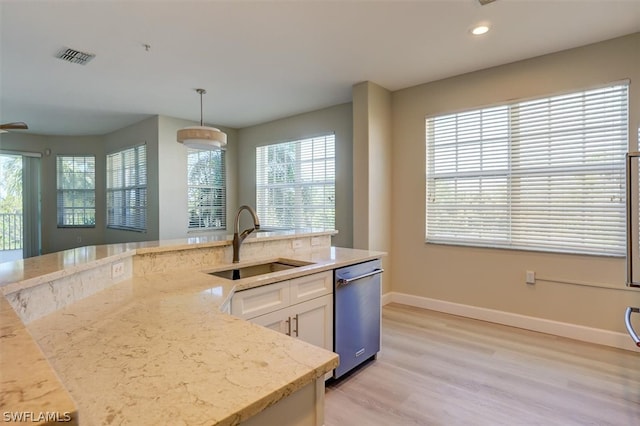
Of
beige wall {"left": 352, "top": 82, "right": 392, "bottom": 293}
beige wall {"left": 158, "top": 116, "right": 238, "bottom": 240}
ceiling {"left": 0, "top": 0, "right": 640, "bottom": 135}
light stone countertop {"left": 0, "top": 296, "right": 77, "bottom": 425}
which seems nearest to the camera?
light stone countertop {"left": 0, "top": 296, "right": 77, "bottom": 425}

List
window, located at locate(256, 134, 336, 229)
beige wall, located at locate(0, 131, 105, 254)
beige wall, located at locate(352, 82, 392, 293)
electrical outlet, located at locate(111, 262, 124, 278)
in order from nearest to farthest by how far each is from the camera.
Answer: electrical outlet, located at locate(111, 262, 124, 278) → beige wall, located at locate(352, 82, 392, 293) → window, located at locate(256, 134, 336, 229) → beige wall, located at locate(0, 131, 105, 254)

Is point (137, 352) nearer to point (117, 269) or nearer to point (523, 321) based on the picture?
point (117, 269)

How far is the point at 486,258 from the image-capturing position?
3568 mm

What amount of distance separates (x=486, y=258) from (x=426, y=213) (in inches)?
32.8

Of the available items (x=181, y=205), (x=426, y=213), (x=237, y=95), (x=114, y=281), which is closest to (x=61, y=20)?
(x=237, y=95)

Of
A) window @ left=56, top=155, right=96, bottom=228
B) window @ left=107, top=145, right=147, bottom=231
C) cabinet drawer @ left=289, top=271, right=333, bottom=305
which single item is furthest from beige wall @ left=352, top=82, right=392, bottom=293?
window @ left=56, top=155, right=96, bottom=228

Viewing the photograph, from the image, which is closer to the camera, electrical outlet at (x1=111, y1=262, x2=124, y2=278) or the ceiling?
electrical outlet at (x1=111, y1=262, x2=124, y2=278)

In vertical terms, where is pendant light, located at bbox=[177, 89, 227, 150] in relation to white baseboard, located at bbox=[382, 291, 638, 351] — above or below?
above

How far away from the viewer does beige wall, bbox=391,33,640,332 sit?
2900 millimetres

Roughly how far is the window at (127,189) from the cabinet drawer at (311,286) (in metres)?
4.59

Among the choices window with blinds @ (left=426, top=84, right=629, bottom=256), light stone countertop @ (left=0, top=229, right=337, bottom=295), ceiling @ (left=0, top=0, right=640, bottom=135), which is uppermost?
ceiling @ (left=0, top=0, right=640, bottom=135)

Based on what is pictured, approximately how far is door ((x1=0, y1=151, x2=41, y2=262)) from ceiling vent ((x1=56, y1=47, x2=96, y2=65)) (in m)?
4.87

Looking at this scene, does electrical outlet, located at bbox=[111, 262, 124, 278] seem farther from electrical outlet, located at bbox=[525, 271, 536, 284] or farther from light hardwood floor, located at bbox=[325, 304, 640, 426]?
electrical outlet, located at bbox=[525, 271, 536, 284]

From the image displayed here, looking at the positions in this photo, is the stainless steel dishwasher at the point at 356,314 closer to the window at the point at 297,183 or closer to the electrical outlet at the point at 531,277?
the electrical outlet at the point at 531,277
